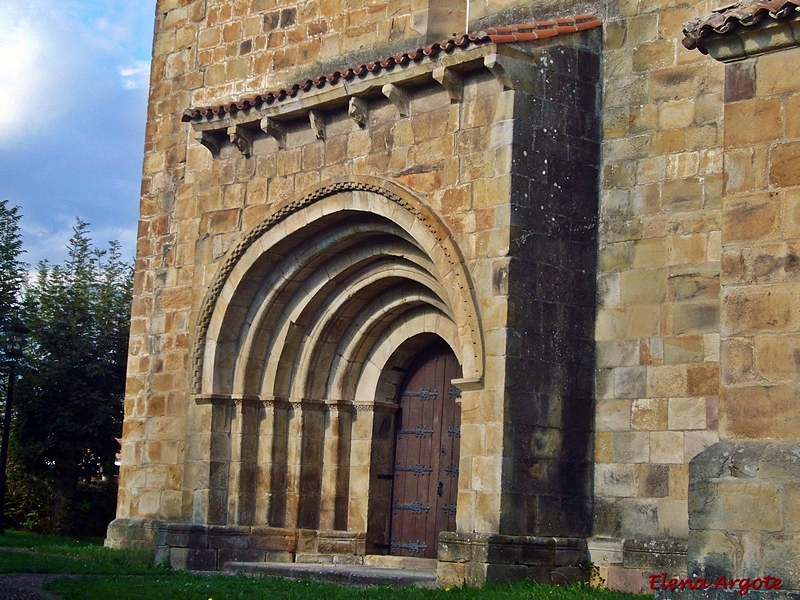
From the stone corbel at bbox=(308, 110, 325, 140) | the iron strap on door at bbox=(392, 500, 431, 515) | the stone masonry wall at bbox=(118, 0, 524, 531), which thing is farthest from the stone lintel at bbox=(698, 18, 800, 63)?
the iron strap on door at bbox=(392, 500, 431, 515)

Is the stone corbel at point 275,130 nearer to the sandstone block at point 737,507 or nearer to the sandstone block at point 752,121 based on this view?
the sandstone block at point 752,121

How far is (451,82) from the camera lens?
11.3 m

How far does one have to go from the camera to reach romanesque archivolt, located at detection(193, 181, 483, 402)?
41.8ft

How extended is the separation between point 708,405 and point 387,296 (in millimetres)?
Answer: 3978

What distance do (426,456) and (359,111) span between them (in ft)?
11.9

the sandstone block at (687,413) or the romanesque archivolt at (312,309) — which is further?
the romanesque archivolt at (312,309)

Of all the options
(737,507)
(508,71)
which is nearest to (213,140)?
(508,71)

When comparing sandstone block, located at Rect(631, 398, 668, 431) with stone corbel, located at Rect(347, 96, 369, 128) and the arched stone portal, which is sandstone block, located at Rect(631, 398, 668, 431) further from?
stone corbel, located at Rect(347, 96, 369, 128)

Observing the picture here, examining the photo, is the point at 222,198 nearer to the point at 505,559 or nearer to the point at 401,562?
the point at 401,562

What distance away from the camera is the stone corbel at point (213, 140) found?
13641 mm

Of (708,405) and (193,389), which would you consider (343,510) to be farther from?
(708,405)

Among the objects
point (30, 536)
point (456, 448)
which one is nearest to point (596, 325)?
point (456, 448)

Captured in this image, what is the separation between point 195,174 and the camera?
48.2 ft

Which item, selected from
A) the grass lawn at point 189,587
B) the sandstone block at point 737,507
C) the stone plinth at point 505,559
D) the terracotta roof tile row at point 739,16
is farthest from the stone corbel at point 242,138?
the sandstone block at point 737,507
